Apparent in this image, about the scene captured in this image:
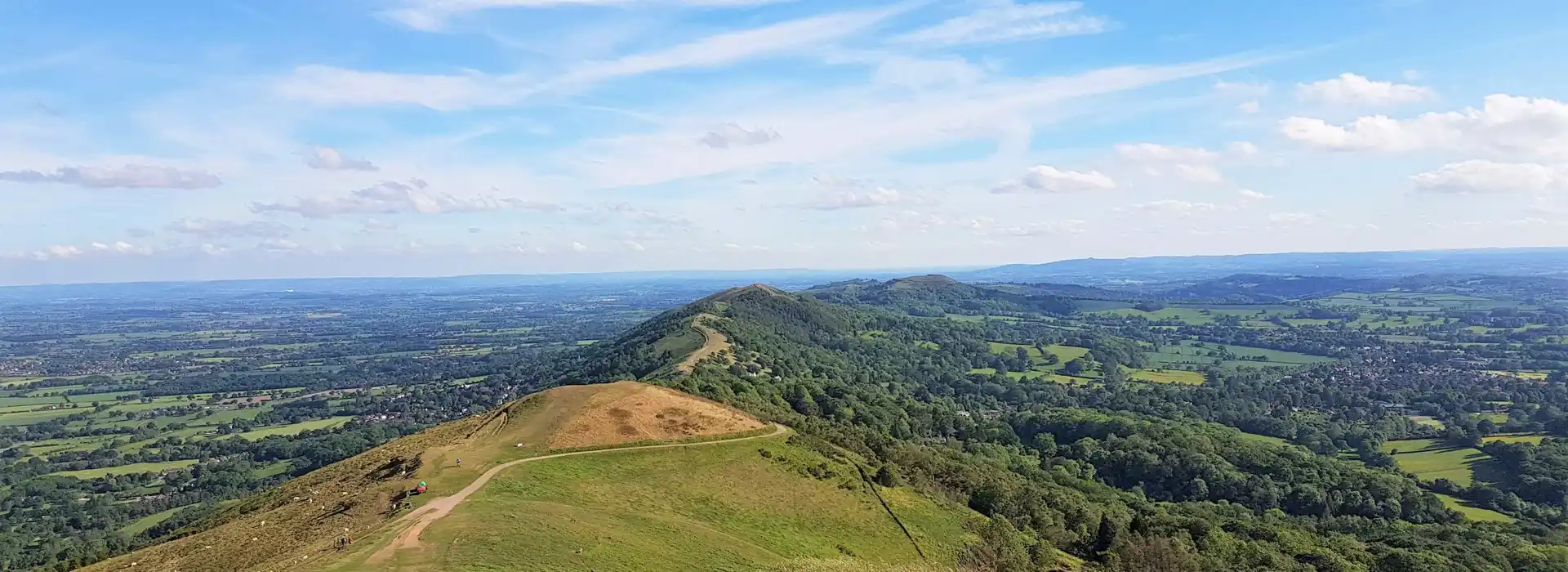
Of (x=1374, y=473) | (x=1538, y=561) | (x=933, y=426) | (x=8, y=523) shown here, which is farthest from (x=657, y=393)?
(x=8, y=523)

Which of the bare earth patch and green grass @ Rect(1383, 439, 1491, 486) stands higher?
the bare earth patch

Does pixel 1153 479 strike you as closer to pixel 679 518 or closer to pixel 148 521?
pixel 679 518

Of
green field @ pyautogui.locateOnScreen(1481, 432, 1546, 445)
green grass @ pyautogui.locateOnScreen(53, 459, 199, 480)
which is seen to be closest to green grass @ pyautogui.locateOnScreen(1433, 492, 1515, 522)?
green field @ pyautogui.locateOnScreen(1481, 432, 1546, 445)

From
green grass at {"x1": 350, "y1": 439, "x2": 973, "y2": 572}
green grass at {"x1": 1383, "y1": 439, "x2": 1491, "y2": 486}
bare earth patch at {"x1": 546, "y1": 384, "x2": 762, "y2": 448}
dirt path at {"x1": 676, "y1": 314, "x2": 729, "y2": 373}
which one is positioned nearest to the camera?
green grass at {"x1": 350, "y1": 439, "x2": 973, "y2": 572}

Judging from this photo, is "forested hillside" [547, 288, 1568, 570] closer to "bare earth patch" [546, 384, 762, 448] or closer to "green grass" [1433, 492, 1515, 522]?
"green grass" [1433, 492, 1515, 522]

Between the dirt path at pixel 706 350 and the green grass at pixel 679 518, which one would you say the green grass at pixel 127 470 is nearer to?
the dirt path at pixel 706 350

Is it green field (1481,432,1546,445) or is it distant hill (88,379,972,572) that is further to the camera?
green field (1481,432,1546,445)

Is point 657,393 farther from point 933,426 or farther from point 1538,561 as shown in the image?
point 1538,561
